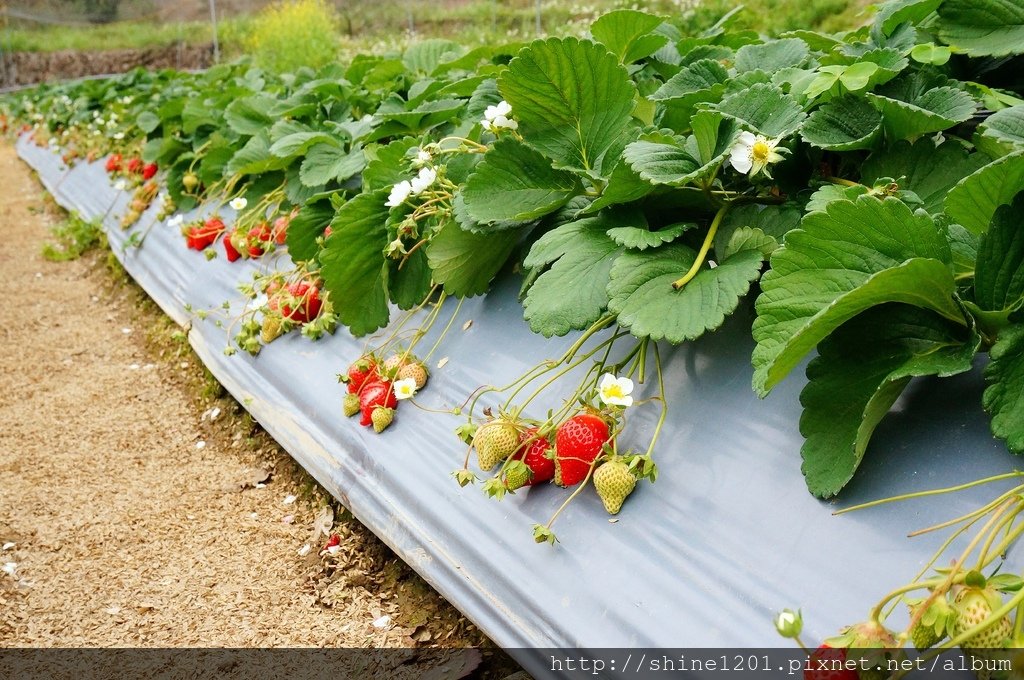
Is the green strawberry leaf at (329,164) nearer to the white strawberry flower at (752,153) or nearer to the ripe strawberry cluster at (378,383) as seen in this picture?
the ripe strawberry cluster at (378,383)

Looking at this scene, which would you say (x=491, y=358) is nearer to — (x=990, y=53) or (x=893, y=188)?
(x=893, y=188)

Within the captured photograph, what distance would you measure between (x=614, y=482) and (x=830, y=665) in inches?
13.8

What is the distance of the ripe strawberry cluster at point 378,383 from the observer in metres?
1.45

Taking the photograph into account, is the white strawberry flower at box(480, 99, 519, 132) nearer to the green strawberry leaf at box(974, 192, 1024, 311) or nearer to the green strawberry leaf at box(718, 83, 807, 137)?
the green strawberry leaf at box(718, 83, 807, 137)

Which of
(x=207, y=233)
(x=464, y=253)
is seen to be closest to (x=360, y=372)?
(x=464, y=253)

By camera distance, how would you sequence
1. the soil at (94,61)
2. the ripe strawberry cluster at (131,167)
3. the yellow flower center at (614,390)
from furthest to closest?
the soil at (94,61), the ripe strawberry cluster at (131,167), the yellow flower center at (614,390)

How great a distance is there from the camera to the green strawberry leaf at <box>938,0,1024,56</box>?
126 cm

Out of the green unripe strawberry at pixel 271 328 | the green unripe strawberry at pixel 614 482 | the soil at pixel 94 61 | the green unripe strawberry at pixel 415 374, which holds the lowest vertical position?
the soil at pixel 94 61

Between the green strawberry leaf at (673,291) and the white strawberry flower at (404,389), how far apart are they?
47 cm

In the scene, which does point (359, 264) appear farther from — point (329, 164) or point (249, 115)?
point (249, 115)

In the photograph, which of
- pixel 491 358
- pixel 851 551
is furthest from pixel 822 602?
pixel 491 358

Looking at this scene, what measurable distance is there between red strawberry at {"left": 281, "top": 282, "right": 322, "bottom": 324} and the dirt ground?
305mm

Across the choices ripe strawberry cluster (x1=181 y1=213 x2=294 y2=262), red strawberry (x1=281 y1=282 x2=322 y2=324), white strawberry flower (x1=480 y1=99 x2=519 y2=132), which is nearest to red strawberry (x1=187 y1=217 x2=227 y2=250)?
ripe strawberry cluster (x1=181 y1=213 x2=294 y2=262)

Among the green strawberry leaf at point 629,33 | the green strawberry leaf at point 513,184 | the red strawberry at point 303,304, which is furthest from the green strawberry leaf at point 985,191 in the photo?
the red strawberry at point 303,304
